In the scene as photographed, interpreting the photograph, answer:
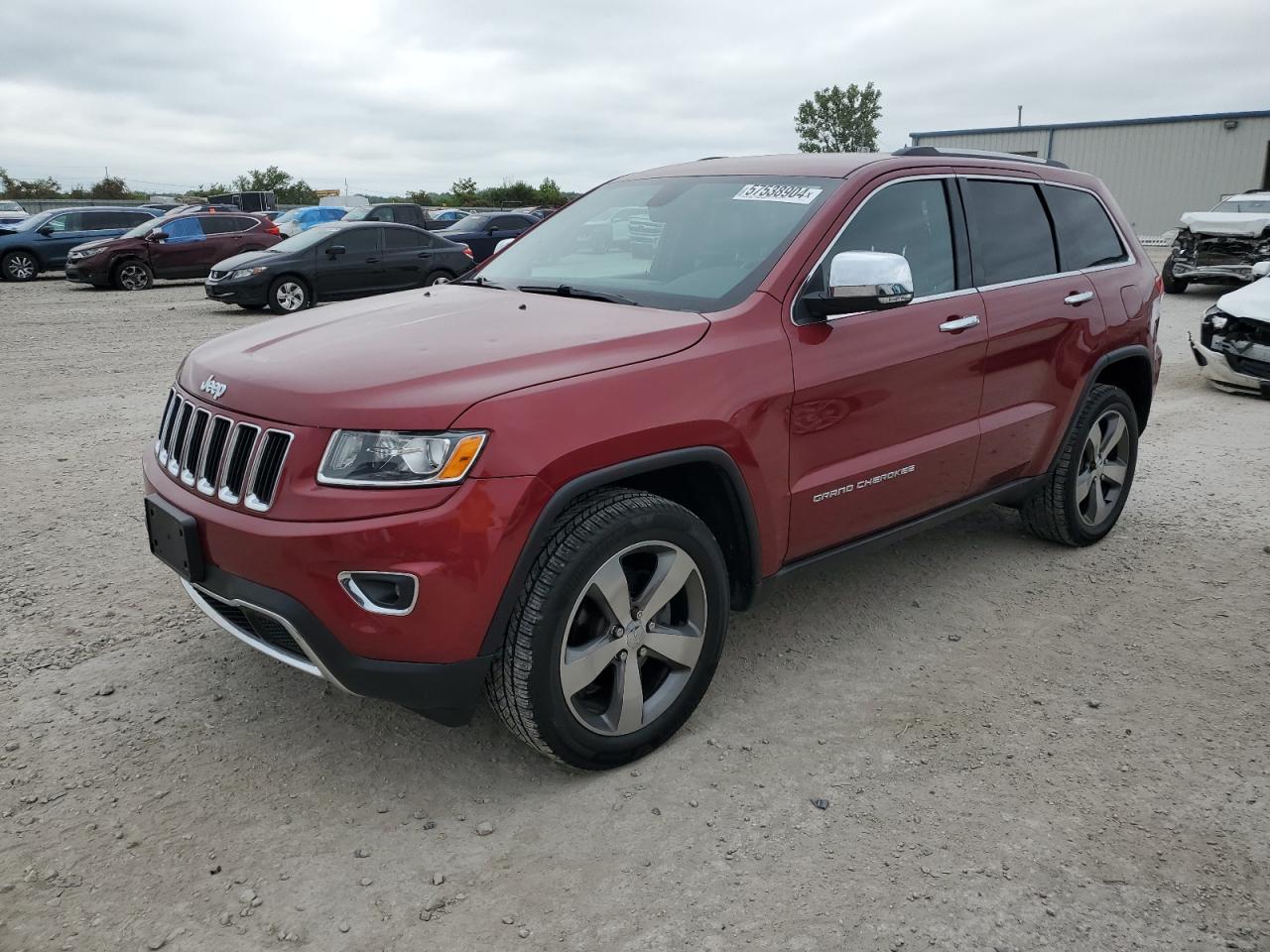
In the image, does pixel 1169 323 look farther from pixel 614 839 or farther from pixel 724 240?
pixel 614 839

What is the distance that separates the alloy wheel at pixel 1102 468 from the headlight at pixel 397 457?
128 inches

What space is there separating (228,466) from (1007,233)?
3.22 meters

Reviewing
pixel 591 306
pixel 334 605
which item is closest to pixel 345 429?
pixel 334 605

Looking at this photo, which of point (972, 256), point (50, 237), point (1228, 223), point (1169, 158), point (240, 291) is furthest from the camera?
point (1169, 158)

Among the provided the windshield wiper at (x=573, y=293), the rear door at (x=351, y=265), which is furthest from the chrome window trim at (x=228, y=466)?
the rear door at (x=351, y=265)

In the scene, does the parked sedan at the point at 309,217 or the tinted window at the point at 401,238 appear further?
the parked sedan at the point at 309,217

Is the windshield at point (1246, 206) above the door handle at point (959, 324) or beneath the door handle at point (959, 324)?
above

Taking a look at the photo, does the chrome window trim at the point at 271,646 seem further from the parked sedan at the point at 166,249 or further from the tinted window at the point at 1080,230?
the parked sedan at the point at 166,249

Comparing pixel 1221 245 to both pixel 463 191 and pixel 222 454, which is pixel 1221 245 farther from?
pixel 463 191

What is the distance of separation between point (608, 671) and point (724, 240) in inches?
61.6

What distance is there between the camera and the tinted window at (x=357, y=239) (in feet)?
51.4

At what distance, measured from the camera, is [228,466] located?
9.14 feet

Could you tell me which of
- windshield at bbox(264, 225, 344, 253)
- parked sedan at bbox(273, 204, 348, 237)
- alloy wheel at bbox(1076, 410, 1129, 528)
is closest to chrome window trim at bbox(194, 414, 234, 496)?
alloy wheel at bbox(1076, 410, 1129, 528)

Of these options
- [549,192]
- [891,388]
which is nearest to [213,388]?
[891,388]
